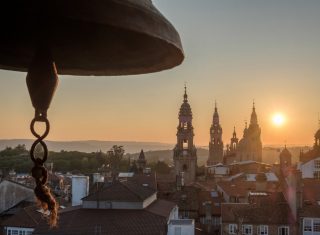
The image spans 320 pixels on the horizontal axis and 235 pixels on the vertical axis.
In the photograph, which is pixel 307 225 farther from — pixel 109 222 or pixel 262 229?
pixel 109 222

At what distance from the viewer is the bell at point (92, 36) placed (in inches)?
93.1

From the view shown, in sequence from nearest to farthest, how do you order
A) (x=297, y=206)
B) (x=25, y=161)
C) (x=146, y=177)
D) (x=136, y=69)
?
(x=136, y=69) < (x=297, y=206) < (x=146, y=177) < (x=25, y=161)

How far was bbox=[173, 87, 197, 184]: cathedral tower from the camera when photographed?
70688mm

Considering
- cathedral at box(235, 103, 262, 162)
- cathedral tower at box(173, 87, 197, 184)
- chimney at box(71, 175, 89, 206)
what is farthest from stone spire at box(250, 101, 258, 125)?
chimney at box(71, 175, 89, 206)

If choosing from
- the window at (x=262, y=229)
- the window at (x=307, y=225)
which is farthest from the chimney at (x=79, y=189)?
the window at (x=307, y=225)

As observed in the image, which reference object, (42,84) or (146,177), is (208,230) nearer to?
(146,177)

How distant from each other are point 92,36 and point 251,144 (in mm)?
100507

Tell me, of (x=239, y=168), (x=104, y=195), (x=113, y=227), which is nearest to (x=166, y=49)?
(x=113, y=227)

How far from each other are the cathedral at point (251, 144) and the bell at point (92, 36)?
3854 inches

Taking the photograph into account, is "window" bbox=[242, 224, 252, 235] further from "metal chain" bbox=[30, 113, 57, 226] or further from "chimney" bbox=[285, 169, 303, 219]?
"metal chain" bbox=[30, 113, 57, 226]

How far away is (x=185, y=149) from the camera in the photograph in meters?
70.9

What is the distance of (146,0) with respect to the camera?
2707mm

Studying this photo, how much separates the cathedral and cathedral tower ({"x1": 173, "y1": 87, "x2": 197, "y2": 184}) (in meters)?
31.8

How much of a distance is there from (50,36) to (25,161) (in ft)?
328
